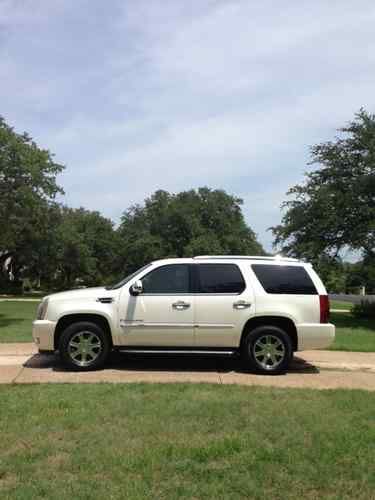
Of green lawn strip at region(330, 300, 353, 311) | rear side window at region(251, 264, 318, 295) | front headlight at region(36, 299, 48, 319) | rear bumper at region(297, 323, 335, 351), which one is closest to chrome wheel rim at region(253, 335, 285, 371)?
rear bumper at region(297, 323, 335, 351)

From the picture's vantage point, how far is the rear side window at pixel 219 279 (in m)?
8.60

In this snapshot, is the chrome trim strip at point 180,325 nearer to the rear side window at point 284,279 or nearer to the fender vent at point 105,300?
the fender vent at point 105,300

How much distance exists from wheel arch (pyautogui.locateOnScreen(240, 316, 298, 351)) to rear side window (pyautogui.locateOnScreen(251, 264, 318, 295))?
1.42ft

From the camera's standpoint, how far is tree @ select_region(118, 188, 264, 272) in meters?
54.2

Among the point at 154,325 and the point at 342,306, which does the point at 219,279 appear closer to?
the point at 154,325

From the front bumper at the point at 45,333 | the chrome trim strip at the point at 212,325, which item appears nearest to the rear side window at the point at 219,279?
the chrome trim strip at the point at 212,325

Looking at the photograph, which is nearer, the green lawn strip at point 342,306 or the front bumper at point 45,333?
the front bumper at point 45,333

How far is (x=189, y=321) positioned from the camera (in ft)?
27.7

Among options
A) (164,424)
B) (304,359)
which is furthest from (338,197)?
(164,424)

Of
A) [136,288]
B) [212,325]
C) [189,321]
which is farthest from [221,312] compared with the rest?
[136,288]

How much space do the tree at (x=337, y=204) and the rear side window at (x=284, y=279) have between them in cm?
1270

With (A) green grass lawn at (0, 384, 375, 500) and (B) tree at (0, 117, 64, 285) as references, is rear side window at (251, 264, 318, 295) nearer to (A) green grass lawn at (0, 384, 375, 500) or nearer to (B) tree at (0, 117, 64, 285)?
(A) green grass lawn at (0, 384, 375, 500)

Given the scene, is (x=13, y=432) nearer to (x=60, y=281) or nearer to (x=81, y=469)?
(x=81, y=469)

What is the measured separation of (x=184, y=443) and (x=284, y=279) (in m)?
4.29
